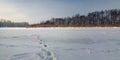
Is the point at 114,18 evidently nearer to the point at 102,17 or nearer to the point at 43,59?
the point at 102,17

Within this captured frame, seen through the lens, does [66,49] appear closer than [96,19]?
Yes

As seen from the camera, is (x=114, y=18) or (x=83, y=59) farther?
(x=114, y=18)

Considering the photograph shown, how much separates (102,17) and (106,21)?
7.30 m

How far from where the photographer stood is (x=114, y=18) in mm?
106250

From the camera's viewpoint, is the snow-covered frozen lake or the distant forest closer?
the snow-covered frozen lake

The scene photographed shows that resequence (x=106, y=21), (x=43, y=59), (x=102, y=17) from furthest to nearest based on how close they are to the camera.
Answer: (x=102, y=17) < (x=106, y=21) < (x=43, y=59)

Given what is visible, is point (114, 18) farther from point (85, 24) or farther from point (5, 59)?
point (5, 59)

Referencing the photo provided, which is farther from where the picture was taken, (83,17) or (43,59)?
(83,17)

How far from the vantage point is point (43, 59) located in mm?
9305

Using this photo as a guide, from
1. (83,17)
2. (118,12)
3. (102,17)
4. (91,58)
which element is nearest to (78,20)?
(83,17)

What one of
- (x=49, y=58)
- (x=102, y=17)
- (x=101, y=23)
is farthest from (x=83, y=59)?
(x=102, y=17)

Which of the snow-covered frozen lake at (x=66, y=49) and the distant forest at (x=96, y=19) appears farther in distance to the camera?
the distant forest at (x=96, y=19)

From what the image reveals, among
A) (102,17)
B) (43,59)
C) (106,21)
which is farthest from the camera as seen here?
(102,17)

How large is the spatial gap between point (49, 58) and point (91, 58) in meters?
1.78
